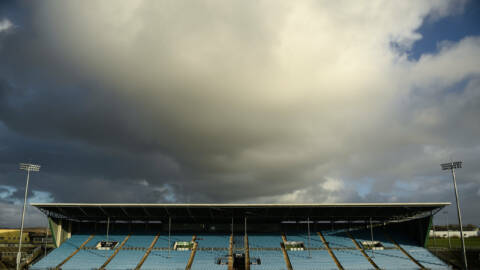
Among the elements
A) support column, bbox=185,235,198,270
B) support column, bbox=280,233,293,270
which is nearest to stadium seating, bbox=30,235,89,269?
support column, bbox=185,235,198,270

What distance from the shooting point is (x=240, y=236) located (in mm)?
69625

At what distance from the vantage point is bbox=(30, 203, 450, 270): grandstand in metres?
59.2

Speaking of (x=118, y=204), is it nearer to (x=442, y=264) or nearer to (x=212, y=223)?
(x=212, y=223)

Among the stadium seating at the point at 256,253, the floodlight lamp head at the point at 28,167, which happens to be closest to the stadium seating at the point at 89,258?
the stadium seating at the point at 256,253

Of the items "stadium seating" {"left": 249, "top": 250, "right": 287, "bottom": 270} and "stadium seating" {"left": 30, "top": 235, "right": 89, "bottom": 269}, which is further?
"stadium seating" {"left": 30, "top": 235, "right": 89, "bottom": 269}

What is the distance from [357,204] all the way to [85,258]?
47686 mm

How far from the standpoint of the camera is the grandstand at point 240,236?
59.2 m

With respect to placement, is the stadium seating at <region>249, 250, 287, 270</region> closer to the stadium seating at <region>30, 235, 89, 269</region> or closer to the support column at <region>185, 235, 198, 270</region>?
the support column at <region>185, 235, 198, 270</region>

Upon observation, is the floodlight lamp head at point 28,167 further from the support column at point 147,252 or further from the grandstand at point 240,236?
the support column at point 147,252

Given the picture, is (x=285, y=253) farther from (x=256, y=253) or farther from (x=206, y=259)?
(x=206, y=259)

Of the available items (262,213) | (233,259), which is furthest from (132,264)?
(262,213)

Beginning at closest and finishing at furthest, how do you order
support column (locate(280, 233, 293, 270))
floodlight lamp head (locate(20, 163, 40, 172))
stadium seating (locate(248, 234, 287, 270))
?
floodlight lamp head (locate(20, 163, 40, 172))
stadium seating (locate(248, 234, 287, 270))
support column (locate(280, 233, 293, 270))

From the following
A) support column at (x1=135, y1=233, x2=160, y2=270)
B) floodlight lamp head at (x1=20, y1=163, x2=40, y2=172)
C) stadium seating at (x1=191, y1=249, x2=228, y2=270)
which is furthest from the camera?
support column at (x1=135, y1=233, x2=160, y2=270)

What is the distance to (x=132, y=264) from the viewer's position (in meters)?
58.6
